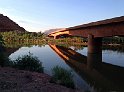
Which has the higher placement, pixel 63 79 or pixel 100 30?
pixel 100 30

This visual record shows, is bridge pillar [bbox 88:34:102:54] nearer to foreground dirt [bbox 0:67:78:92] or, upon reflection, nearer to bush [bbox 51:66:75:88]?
bush [bbox 51:66:75:88]

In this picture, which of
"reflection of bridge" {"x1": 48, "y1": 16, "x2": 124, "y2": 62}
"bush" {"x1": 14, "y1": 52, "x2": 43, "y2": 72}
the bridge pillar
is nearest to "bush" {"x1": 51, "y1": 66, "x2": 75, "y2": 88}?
"bush" {"x1": 14, "y1": 52, "x2": 43, "y2": 72}

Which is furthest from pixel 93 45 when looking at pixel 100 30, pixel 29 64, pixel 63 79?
pixel 63 79

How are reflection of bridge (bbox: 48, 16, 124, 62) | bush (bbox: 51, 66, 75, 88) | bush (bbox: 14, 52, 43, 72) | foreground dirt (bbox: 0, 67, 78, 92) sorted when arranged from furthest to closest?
reflection of bridge (bbox: 48, 16, 124, 62), bush (bbox: 14, 52, 43, 72), bush (bbox: 51, 66, 75, 88), foreground dirt (bbox: 0, 67, 78, 92)

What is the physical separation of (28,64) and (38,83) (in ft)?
22.5

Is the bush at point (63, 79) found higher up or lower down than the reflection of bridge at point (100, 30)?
lower down

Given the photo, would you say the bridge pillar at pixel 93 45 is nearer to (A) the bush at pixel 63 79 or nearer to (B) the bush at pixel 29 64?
(B) the bush at pixel 29 64

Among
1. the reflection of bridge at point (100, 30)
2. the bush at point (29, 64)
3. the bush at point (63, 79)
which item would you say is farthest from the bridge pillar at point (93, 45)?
the bush at point (63, 79)

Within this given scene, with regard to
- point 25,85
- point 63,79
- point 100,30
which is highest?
point 100,30

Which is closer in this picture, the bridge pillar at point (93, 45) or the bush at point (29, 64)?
the bush at point (29, 64)

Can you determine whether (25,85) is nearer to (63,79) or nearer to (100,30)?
(63,79)

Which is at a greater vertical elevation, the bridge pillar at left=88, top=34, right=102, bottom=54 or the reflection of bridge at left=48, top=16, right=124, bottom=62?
the reflection of bridge at left=48, top=16, right=124, bottom=62

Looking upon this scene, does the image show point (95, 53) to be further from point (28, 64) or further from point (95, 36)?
point (28, 64)

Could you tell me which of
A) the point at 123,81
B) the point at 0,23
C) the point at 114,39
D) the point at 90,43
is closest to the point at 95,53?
the point at 90,43
